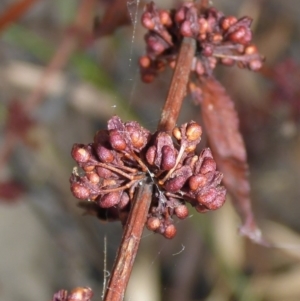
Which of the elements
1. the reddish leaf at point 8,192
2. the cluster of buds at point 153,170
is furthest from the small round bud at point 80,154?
the reddish leaf at point 8,192

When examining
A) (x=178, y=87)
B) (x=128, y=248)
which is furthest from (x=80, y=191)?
(x=178, y=87)

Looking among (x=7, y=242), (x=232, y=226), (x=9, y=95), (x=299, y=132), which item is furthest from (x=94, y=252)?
(x=299, y=132)

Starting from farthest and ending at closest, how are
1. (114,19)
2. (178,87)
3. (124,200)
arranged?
(114,19) → (178,87) → (124,200)

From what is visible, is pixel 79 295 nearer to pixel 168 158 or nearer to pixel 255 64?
pixel 168 158

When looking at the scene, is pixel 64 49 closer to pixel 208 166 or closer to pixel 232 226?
pixel 232 226

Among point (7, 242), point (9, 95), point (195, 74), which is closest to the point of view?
point (195, 74)

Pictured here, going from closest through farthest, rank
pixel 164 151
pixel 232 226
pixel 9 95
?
pixel 164 151 → pixel 232 226 → pixel 9 95
